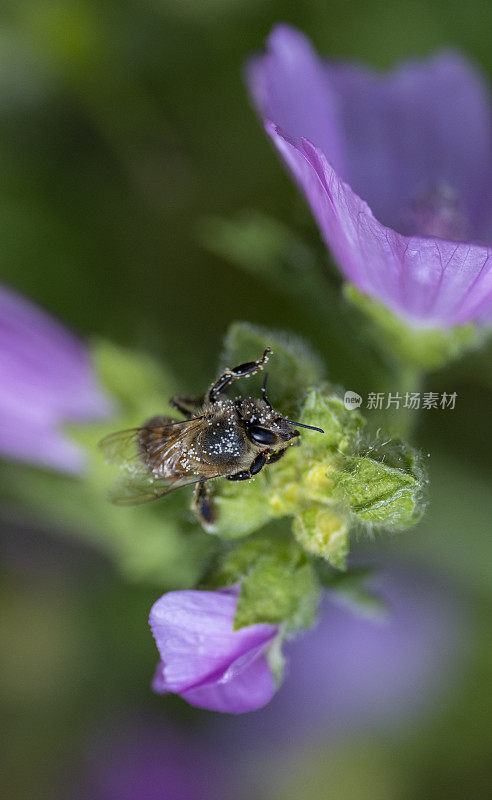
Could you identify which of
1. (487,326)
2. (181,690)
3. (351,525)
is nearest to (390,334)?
(487,326)

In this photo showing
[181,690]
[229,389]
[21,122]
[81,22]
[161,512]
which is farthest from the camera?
[21,122]

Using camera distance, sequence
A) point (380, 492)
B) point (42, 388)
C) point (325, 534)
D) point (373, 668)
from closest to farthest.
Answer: point (380, 492) < point (325, 534) < point (42, 388) < point (373, 668)

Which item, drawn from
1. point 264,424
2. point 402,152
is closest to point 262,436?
point 264,424

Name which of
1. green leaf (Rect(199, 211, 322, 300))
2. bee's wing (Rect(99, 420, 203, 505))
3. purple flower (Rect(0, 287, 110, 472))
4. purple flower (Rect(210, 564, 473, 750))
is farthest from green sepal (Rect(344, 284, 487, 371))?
purple flower (Rect(210, 564, 473, 750))

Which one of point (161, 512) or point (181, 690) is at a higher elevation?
point (161, 512)

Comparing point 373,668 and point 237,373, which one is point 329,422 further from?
point 373,668

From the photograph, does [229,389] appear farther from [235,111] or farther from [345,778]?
[345,778]

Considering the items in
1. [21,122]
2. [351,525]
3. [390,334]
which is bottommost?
[351,525]

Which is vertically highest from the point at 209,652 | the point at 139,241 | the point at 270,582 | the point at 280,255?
the point at 139,241

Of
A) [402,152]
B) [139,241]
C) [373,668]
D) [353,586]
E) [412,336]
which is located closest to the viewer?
[353,586]
